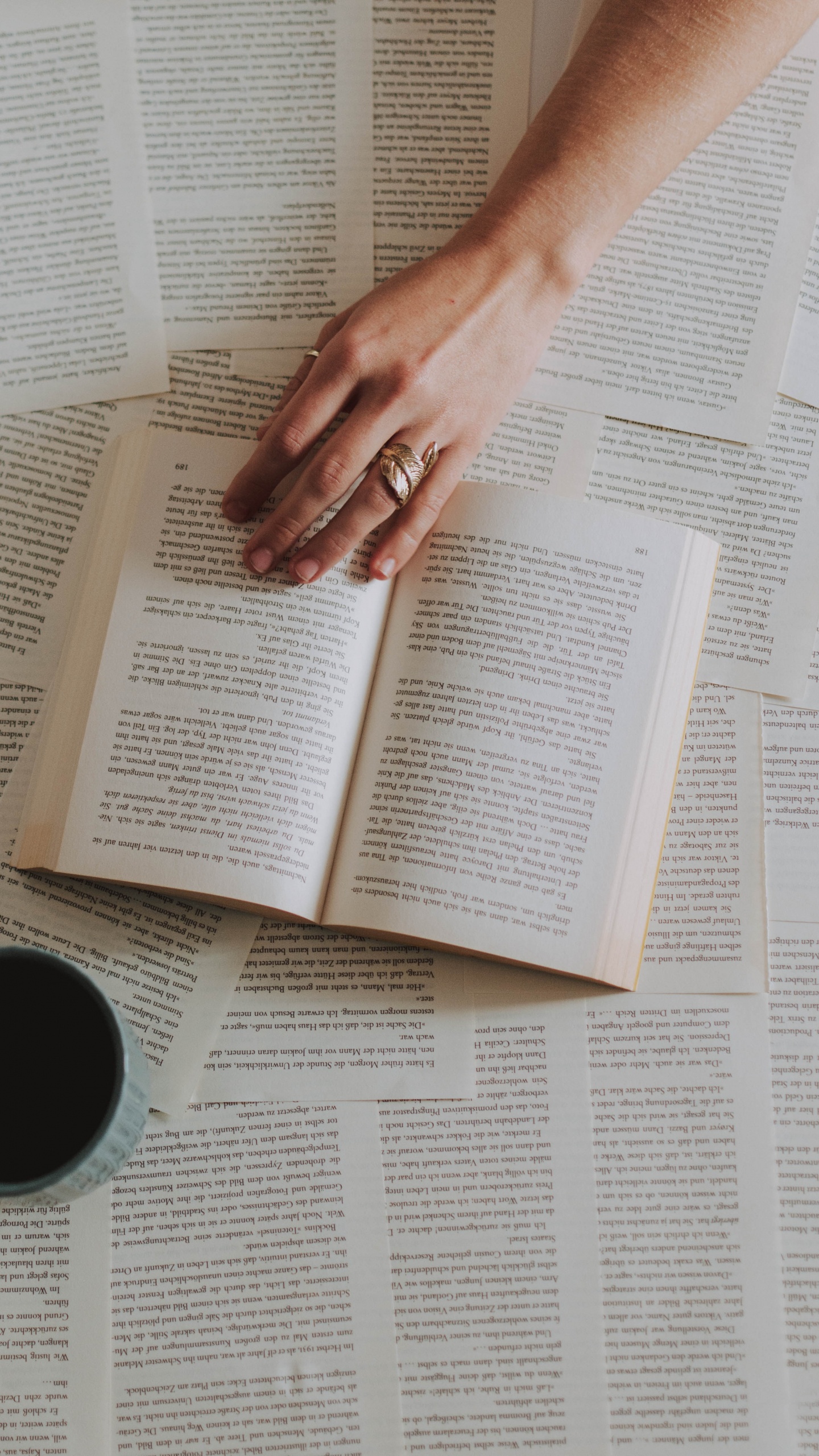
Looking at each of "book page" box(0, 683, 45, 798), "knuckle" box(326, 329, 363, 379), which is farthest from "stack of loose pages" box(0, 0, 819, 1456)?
"knuckle" box(326, 329, 363, 379)

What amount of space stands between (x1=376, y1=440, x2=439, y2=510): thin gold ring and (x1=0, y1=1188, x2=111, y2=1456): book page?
489 mm

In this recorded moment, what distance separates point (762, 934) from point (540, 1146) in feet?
0.67

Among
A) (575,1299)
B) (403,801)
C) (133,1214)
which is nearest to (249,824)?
(403,801)

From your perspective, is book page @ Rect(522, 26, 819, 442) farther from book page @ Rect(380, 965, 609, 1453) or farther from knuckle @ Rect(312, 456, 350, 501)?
book page @ Rect(380, 965, 609, 1453)

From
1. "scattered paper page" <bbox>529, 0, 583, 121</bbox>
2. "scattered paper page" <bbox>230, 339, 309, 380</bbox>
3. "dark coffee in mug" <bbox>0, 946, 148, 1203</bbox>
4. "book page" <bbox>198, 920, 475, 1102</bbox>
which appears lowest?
"dark coffee in mug" <bbox>0, 946, 148, 1203</bbox>

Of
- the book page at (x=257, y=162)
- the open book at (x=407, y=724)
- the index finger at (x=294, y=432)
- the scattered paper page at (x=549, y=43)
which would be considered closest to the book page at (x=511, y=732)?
the open book at (x=407, y=724)

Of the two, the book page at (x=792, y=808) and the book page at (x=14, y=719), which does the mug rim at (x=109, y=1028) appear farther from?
the book page at (x=792, y=808)

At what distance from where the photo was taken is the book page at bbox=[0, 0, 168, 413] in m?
0.76

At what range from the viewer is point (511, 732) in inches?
26.2

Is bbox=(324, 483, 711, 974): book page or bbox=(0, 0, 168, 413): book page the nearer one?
bbox=(324, 483, 711, 974): book page

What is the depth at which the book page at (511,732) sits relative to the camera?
Result: 65 centimetres

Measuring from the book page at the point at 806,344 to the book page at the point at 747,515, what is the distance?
0.04ft

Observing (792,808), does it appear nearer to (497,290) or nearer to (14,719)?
(497,290)

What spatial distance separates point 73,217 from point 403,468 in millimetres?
342
